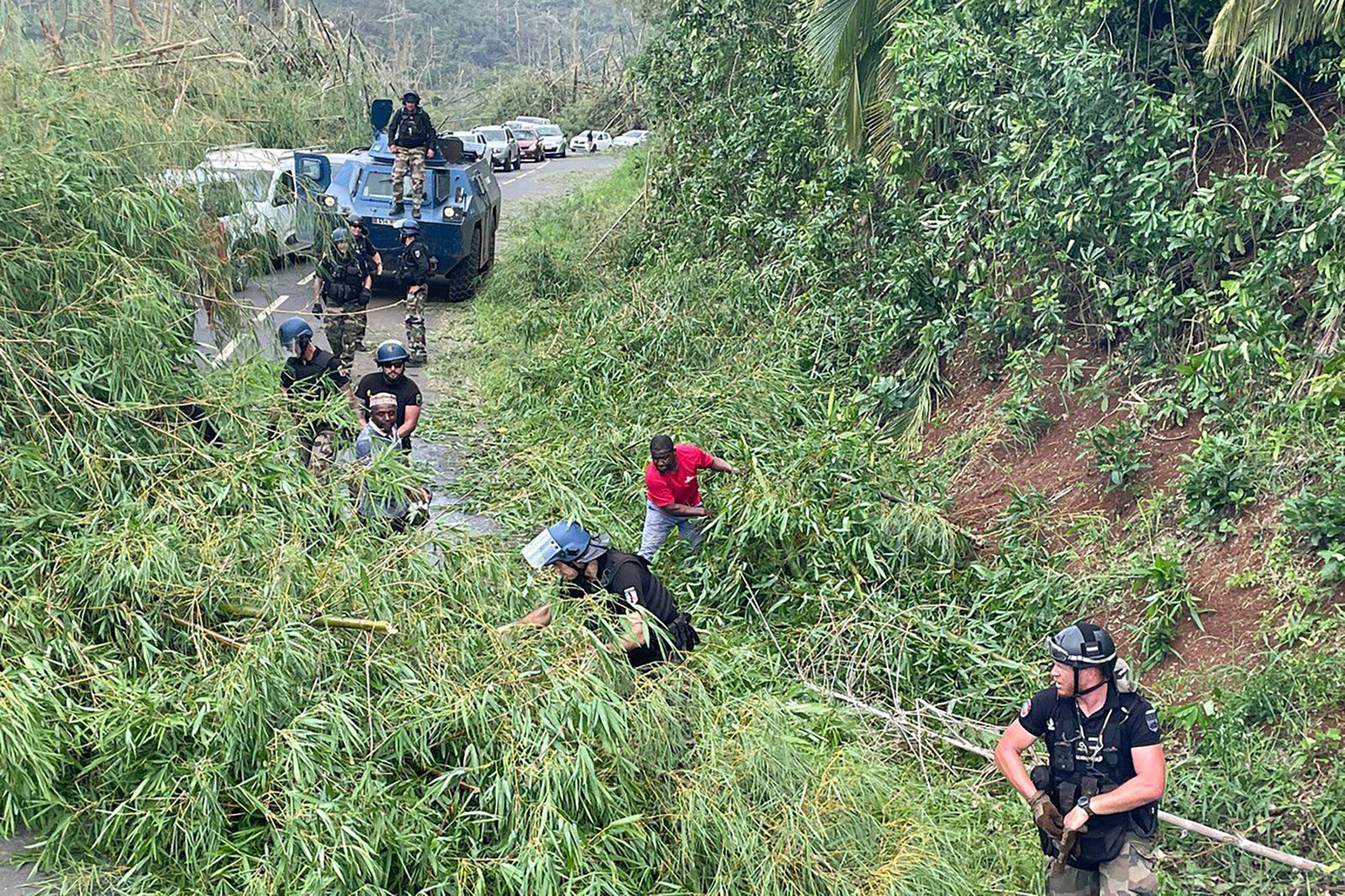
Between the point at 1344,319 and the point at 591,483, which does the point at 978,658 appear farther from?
the point at 591,483

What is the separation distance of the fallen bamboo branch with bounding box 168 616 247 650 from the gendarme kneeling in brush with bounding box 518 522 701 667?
1.18 meters

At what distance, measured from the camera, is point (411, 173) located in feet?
54.1

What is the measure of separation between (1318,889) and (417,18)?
263ft

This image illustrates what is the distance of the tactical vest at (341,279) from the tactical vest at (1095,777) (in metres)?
8.71

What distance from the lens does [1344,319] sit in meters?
7.58

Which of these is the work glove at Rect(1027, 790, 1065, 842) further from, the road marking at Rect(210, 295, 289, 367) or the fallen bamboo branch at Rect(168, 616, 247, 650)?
the road marking at Rect(210, 295, 289, 367)

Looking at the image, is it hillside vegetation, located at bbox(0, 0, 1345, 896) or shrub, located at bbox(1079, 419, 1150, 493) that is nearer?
hillside vegetation, located at bbox(0, 0, 1345, 896)

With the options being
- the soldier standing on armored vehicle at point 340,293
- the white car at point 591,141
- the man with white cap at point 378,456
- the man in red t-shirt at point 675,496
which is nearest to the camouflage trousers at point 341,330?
the soldier standing on armored vehicle at point 340,293

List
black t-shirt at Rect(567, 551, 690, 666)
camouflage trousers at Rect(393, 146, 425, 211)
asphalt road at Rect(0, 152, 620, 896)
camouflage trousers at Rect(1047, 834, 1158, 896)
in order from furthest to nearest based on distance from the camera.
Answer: camouflage trousers at Rect(393, 146, 425, 211) < black t-shirt at Rect(567, 551, 690, 666) < asphalt road at Rect(0, 152, 620, 896) < camouflage trousers at Rect(1047, 834, 1158, 896)

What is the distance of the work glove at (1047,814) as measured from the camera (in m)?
4.86

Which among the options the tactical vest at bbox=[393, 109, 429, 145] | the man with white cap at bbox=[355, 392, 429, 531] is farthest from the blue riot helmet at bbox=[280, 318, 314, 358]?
the tactical vest at bbox=[393, 109, 429, 145]

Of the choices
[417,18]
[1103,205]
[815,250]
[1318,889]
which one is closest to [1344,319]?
[1103,205]

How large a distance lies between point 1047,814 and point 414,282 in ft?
36.3

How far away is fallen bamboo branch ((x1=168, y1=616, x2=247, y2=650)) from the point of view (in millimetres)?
5656
